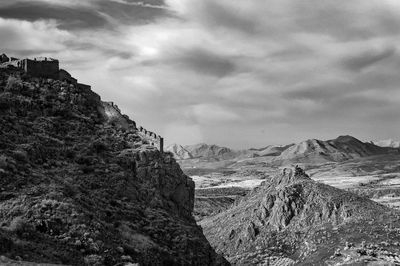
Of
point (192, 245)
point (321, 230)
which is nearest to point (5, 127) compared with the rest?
point (192, 245)

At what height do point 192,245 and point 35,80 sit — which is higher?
point 35,80

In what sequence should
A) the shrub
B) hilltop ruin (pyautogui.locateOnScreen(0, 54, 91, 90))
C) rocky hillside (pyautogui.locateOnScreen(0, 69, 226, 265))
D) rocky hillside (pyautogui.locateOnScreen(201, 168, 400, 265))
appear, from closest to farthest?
rocky hillside (pyautogui.locateOnScreen(0, 69, 226, 265))
the shrub
hilltop ruin (pyautogui.locateOnScreen(0, 54, 91, 90))
rocky hillside (pyautogui.locateOnScreen(201, 168, 400, 265))

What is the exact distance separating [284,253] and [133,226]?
2840 centimetres

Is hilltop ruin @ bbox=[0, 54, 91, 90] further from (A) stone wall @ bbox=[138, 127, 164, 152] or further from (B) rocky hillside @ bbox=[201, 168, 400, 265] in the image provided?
(B) rocky hillside @ bbox=[201, 168, 400, 265]

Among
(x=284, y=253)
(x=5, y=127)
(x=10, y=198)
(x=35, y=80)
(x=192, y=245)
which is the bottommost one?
(x=284, y=253)

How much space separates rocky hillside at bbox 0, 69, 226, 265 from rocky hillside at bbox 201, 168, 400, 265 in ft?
67.7

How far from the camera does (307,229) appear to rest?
1929 inches

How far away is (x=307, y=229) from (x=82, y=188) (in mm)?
32654

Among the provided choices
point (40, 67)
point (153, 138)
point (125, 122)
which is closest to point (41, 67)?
point (40, 67)

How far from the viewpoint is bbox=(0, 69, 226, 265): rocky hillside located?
54.5ft

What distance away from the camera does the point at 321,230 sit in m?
48.0

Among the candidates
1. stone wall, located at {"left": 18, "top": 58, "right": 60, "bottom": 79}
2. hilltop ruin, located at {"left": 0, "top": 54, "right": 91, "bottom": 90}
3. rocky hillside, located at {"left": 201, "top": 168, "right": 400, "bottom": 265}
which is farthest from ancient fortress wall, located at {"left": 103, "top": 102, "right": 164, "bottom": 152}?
rocky hillside, located at {"left": 201, "top": 168, "right": 400, "bottom": 265}

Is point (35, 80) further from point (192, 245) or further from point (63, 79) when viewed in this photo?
point (192, 245)

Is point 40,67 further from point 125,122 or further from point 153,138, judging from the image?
point 153,138
